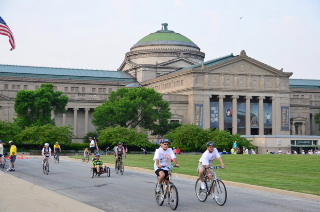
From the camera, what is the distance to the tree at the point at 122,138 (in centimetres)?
9394

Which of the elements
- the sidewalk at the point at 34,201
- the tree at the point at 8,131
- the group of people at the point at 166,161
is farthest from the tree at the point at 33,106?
the group of people at the point at 166,161

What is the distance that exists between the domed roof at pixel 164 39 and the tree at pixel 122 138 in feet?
210

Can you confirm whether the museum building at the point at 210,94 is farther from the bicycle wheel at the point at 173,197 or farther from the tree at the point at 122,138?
the bicycle wheel at the point at 173,197

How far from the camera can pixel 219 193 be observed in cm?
2348

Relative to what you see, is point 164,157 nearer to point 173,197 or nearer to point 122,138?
point 173,197

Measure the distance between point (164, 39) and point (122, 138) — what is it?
68601 millimetres

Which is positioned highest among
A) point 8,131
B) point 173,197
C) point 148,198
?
point 8,131

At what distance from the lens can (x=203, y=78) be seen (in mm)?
127500

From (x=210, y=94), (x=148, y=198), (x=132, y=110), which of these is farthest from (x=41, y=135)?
(x=148, y=198)

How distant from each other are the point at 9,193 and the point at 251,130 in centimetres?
10980

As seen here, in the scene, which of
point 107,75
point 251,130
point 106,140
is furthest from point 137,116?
point 107,75

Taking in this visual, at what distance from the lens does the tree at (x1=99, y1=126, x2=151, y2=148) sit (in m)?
93.9

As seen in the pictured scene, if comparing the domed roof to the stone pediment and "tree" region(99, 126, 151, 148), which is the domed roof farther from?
"tree" region(99, 126, 151, 148)

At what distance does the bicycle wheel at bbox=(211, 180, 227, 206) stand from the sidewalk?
15.3 feet
